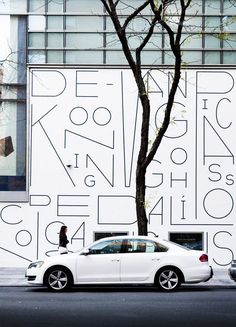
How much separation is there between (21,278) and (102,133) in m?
6.27

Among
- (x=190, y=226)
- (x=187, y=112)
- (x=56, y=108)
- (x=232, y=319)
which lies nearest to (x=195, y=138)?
(x=187, y=112)

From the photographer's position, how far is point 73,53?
86.6ft

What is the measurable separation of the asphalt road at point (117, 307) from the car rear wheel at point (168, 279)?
210 mm

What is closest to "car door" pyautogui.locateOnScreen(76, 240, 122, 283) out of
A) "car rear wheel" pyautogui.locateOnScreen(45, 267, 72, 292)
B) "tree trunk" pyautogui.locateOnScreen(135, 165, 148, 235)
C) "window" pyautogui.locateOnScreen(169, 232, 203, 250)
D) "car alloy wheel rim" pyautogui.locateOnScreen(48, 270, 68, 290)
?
"car rear wheel" pyautogui.locateOnScreen(45, 267, 72, 292)

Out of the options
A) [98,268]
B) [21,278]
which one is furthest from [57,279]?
[21,278]

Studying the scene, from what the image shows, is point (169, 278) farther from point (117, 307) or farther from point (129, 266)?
point (117, 307)

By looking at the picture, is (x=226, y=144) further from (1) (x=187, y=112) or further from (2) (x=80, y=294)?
(2) (x=80, y=294)

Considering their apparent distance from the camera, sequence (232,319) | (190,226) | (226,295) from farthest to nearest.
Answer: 1. (190,226)
2. (226,295)
3. (232,319)

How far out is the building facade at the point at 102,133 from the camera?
26.0 meters

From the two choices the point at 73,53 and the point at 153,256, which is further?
the point at 73,53

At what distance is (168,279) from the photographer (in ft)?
59.5

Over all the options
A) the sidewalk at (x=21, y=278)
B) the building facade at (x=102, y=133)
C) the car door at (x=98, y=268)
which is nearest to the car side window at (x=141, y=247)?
the car door at (x=98, y=268)

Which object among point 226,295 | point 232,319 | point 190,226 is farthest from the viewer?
point 190,226

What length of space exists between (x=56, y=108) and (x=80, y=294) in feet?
32.7
